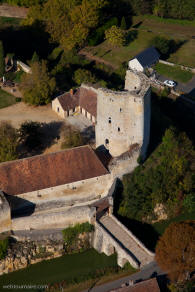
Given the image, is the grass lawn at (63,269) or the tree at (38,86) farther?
the tree at (38,86)

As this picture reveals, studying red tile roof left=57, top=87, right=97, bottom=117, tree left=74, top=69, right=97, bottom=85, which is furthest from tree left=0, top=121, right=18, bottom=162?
tree left=74, top=69, right=97, bottom=85

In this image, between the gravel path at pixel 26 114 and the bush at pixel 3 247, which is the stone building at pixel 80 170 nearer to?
the bush at pixel 3 247

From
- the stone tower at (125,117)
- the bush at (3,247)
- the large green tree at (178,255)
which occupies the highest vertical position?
the stone tower at (125,117)

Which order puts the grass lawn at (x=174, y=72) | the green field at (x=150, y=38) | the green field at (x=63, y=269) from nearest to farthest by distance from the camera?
the green field at (x=63, y=269) < the grass lawn at (x=174, y=72) < the green field at (x=150, y=38)

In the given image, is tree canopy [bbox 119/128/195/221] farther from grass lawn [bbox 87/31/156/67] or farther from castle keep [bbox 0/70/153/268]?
grass lawn [bbox 87/31/156/67]

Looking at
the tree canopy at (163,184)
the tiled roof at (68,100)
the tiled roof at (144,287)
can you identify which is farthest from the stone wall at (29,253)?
the tiled roof at (68,100)

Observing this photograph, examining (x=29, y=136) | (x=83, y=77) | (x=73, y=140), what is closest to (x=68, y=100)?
(x=83, y=77)

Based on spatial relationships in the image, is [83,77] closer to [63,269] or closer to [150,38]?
[150,38]
